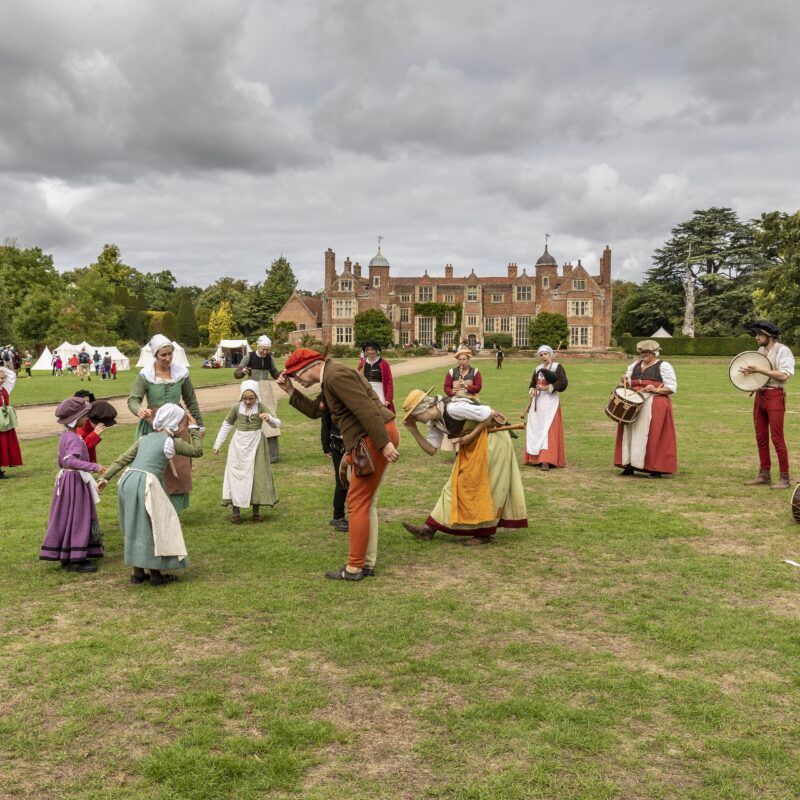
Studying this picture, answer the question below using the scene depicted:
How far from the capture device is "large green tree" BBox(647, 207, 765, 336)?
217ft

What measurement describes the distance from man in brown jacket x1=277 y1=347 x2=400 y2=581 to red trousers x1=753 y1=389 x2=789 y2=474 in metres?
6.20

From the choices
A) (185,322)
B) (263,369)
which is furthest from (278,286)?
(263,369)

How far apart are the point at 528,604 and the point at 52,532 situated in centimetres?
401

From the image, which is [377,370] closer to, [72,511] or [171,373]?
[171,373]

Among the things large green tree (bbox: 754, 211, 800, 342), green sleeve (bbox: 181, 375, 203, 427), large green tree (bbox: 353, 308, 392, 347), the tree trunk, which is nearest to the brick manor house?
large green tree (bbox: 353, 308, 392, 347)

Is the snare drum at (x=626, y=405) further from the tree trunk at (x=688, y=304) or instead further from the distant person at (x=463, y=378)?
the tree trunk at (x=688, y=304)

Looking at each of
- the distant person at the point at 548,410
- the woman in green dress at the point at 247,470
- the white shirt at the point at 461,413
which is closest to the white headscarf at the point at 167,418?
the woman in green dress at the point at 247,470

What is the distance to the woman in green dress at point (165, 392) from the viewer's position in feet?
24.2

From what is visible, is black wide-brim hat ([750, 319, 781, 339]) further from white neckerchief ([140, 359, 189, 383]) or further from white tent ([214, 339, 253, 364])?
white tent ([214, 339, 253, 364])

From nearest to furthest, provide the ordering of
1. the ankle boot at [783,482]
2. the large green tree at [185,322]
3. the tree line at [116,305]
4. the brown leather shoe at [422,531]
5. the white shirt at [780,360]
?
1. the brown leather shoe at [422,531]
2. the white shirt at [780,360]
3. the ankle boot at [783,482]
4. the tree line at [116,305]
5. the large green tree at [185,322]

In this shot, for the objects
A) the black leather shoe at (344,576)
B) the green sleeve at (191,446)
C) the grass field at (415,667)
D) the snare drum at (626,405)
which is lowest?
the grass field at (415,667)

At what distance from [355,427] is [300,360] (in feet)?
2.41

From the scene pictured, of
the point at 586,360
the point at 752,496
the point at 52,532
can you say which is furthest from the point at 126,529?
the point at 586,360

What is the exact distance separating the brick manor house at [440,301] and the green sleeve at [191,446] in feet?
237
